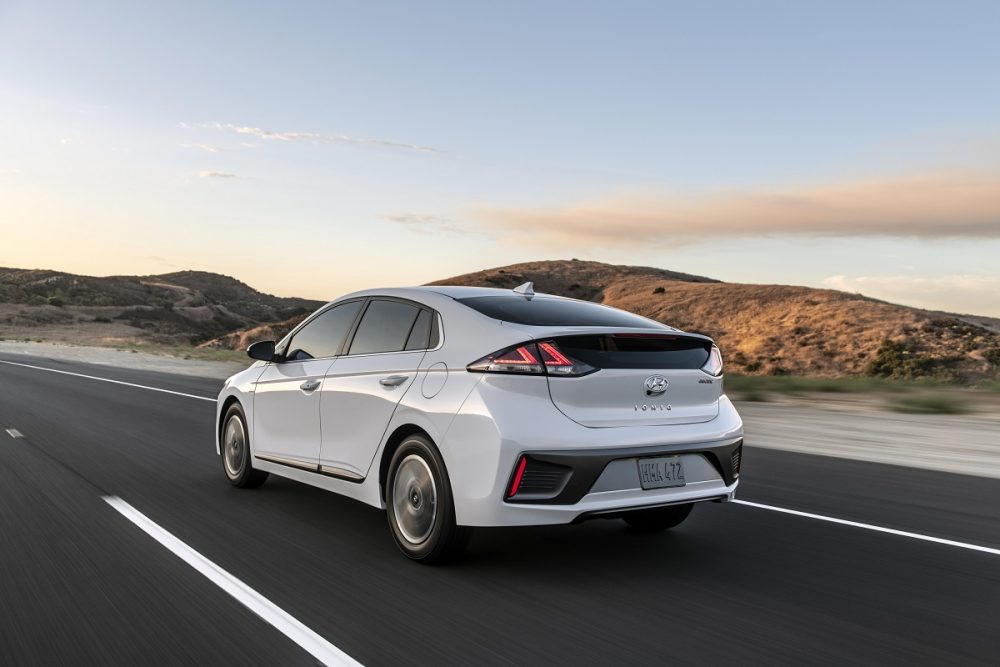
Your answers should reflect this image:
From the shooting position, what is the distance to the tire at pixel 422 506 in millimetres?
5418

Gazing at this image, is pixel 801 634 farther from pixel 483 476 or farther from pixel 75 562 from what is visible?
pixel 75 562

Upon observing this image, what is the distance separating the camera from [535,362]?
5.28 metres

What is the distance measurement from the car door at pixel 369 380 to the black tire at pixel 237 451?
1.60 m

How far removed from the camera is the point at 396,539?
5812 mm

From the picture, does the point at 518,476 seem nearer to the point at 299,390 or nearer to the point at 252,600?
the point at 252,600

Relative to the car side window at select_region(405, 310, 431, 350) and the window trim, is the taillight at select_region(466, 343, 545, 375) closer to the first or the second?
the car side window at select_region(405, 310, 431, 350)

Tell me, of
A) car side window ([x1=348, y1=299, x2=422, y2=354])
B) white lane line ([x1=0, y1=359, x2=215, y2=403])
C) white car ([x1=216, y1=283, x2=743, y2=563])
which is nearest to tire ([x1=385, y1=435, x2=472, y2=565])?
white car ([x1=216, y1=283, x2=743, y2=563])

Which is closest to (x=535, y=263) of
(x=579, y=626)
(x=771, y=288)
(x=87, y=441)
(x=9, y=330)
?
(x=771, y=288)

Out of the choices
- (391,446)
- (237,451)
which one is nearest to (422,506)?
(391,446)

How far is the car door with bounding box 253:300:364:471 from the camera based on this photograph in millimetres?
6840

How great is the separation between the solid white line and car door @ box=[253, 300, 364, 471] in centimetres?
103

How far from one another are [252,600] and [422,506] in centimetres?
113

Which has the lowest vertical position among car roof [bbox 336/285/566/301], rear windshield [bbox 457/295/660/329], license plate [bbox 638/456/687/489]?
license plate [bbox 638/456/687/489]

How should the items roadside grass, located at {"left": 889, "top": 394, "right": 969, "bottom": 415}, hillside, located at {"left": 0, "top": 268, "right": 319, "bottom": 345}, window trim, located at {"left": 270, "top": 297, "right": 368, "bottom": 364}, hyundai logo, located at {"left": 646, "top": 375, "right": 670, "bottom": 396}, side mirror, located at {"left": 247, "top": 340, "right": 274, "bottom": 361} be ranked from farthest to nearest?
hillside, located at {"left": 0, "top": 268, "right": 319, "bottom": 345}, roadside grass, located at {"left": 889, "top": 394, "right": 969, "bottom": 415}, side mirror, located at {"left": 247, "top": 340, "right": 274, "bottom": 361}, window trim, located at {"left": 270, "top": 297, "right": 368, "bottom": 364}, hyundai logo, located at {"left": 646, "top": 375, "right": 670, "bottom": 396}
